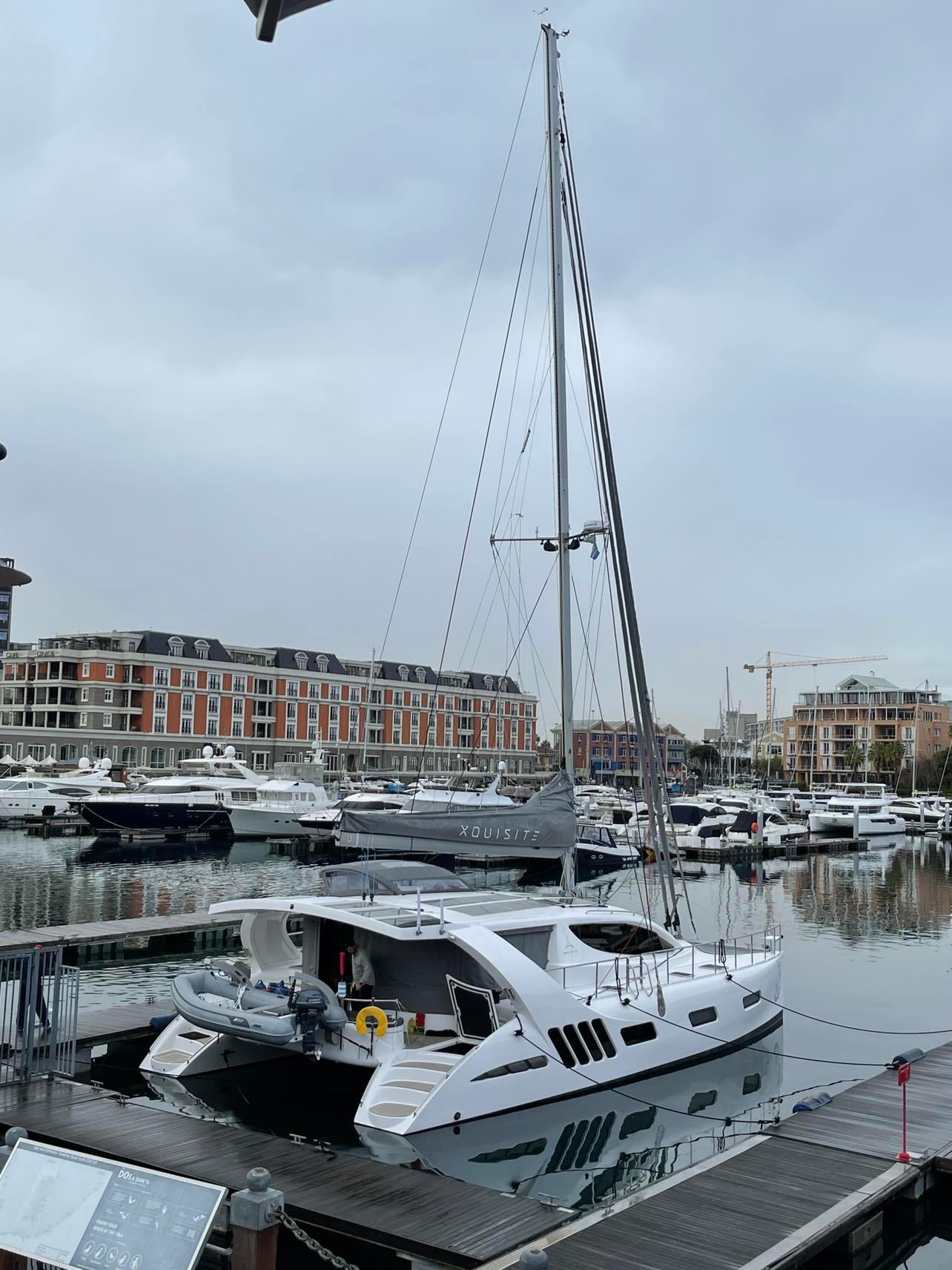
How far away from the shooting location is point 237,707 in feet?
369

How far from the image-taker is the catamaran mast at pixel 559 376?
22922 millimetres

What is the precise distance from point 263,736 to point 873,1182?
107m

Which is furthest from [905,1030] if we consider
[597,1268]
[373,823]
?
[597,1268]

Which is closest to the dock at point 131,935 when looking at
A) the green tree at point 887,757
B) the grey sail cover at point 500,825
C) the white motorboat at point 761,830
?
the grey sail cover at point 500,825

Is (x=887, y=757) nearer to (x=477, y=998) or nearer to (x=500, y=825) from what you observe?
(x=500, y=825)

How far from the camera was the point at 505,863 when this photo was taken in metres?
56.8

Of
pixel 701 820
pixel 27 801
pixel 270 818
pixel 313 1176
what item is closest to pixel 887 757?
pixel 701 820

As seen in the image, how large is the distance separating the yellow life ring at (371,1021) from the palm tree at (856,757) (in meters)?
134

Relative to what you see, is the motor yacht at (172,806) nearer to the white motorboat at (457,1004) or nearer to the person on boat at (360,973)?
the white motorboat at (457,1004)

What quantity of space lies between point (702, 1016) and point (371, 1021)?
6.33 m

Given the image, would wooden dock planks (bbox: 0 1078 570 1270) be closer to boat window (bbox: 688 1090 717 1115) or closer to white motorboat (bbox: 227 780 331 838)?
boat window (bbox: 688 1090 717 1115)

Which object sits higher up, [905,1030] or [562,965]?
[562,965]

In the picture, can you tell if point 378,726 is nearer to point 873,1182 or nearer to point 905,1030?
point 905,1030

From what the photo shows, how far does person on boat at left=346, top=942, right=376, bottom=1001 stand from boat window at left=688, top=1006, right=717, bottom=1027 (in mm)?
5450
